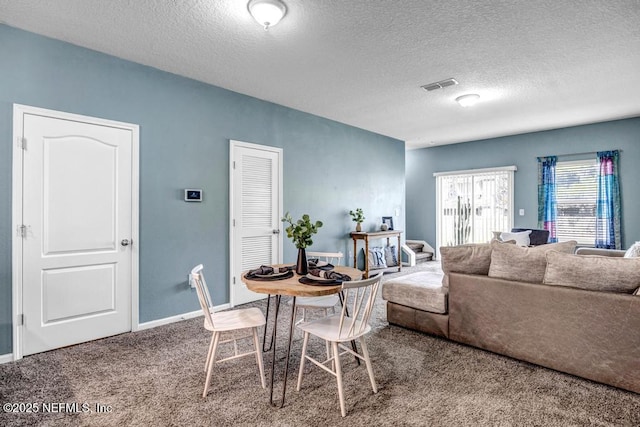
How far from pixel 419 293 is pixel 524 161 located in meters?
4.83

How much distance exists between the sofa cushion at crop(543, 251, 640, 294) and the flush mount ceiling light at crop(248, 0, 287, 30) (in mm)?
2677

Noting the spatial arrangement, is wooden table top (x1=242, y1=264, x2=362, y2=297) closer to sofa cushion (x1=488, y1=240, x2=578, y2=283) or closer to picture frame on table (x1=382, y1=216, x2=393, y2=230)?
sofa cushion (x1=488, y1=240, x2=578, y2=283)

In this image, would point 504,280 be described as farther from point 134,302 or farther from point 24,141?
point 24,141

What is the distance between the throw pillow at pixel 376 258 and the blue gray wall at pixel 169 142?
4.13 ft

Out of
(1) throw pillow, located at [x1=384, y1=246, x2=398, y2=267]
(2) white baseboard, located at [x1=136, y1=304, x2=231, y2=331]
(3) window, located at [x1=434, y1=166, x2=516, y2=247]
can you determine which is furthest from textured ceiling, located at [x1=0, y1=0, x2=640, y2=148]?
(1) throw pillow, located at [x1=384, y1=246, x2=398, y2=267]

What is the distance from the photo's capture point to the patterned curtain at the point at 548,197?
20.4 ft

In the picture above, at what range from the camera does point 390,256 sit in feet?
22.1

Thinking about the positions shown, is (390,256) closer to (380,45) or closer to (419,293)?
(419,293)

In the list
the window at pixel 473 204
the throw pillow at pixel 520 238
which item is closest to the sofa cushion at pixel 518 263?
the throw pillow at pixel 520 238

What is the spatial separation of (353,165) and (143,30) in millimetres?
3899

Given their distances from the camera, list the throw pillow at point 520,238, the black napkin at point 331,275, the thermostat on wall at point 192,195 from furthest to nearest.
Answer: the throw pillow at point 520,238 < the thermostat on wall at point 192,195 < the black napkin at point 331,275

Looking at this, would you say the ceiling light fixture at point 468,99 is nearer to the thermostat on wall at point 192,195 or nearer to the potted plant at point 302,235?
the potted plant at point 302,235

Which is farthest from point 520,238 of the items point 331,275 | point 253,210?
point 331,275

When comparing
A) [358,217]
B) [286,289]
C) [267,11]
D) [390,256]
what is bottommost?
[390,256]
